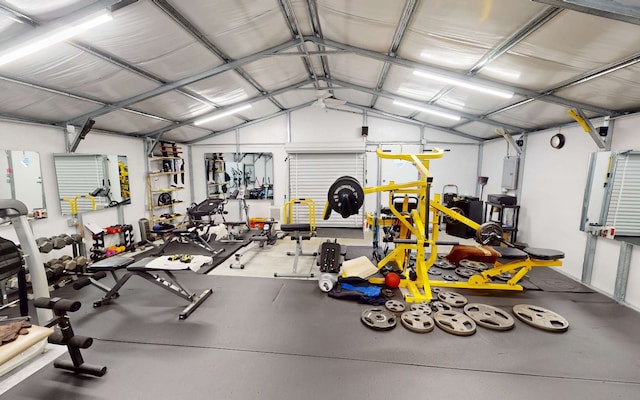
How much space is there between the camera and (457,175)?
8.04m

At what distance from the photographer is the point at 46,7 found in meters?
2.22

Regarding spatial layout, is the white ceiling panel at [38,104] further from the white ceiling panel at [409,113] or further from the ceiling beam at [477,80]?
the white ceiling panel at [409,113]

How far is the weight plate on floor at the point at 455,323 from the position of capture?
291cm

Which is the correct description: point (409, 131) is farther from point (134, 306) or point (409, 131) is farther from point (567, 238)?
point (134, 306)

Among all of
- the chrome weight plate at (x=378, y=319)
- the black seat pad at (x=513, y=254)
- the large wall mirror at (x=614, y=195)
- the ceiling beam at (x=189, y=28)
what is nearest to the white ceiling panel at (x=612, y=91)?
the large wall mirror at (x=614, y=195)

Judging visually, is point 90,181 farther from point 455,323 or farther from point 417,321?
point 455,323

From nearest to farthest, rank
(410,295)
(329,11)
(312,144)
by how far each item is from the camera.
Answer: (329,11) → (410,295) → (312,144)

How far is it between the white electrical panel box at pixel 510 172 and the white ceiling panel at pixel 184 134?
8473 mm

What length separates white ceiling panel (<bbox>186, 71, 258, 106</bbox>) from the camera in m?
4.89

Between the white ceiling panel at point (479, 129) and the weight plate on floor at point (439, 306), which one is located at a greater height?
the white ceiling panel at point (479, 129)

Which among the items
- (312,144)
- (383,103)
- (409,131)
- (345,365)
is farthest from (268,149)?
(345,365)

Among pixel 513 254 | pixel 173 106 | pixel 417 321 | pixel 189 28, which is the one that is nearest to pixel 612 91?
pixel 513 254

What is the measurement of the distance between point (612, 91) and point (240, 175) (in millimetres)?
8559

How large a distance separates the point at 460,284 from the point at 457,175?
5.02 m
